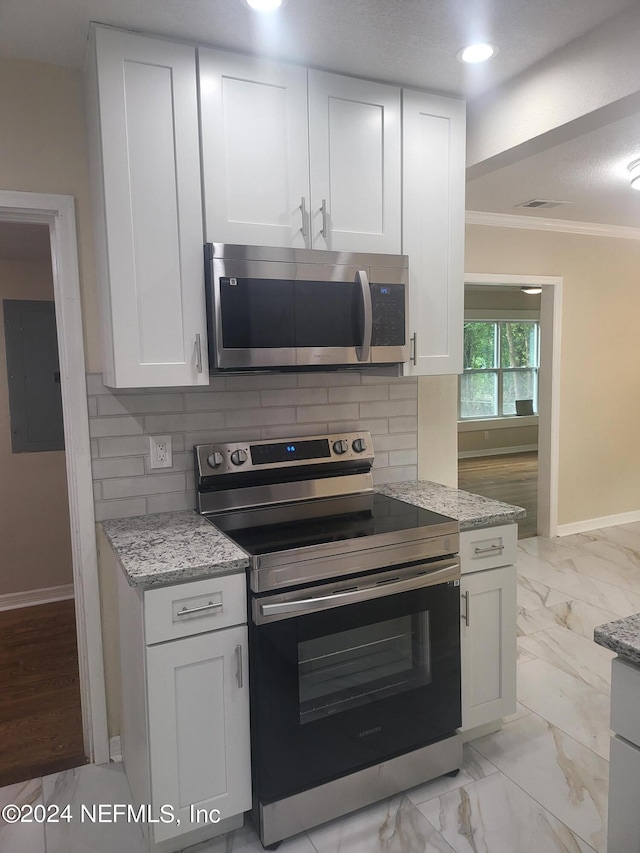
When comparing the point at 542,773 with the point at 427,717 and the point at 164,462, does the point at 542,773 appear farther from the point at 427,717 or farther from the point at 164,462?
the point at 164,462

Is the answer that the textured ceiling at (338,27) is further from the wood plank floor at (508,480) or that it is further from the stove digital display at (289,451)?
the wood plank floor at (508,480)

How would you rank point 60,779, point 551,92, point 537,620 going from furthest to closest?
point 537,620, point 60,779, point 551,92

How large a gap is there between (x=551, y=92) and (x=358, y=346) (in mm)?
1062

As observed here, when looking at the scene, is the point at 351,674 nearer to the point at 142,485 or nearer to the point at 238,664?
the point at 238,664

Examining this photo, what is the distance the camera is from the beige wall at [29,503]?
372cm

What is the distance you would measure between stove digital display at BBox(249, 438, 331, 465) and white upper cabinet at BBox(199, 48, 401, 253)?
0.75m

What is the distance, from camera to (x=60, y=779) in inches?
87.4

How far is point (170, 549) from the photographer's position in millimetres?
1872

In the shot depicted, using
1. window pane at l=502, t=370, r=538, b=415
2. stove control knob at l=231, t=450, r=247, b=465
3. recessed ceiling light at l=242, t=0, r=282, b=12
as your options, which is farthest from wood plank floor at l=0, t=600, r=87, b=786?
window pane at l=502, t=370, r=538, b=415

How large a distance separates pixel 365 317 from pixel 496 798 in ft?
5.52

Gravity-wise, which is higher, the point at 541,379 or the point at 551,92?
the point at 551,92

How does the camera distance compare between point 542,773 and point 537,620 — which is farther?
point 537,620

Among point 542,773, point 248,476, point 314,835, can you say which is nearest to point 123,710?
point 314,835

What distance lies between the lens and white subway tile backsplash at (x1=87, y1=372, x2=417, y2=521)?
7.29 feet
